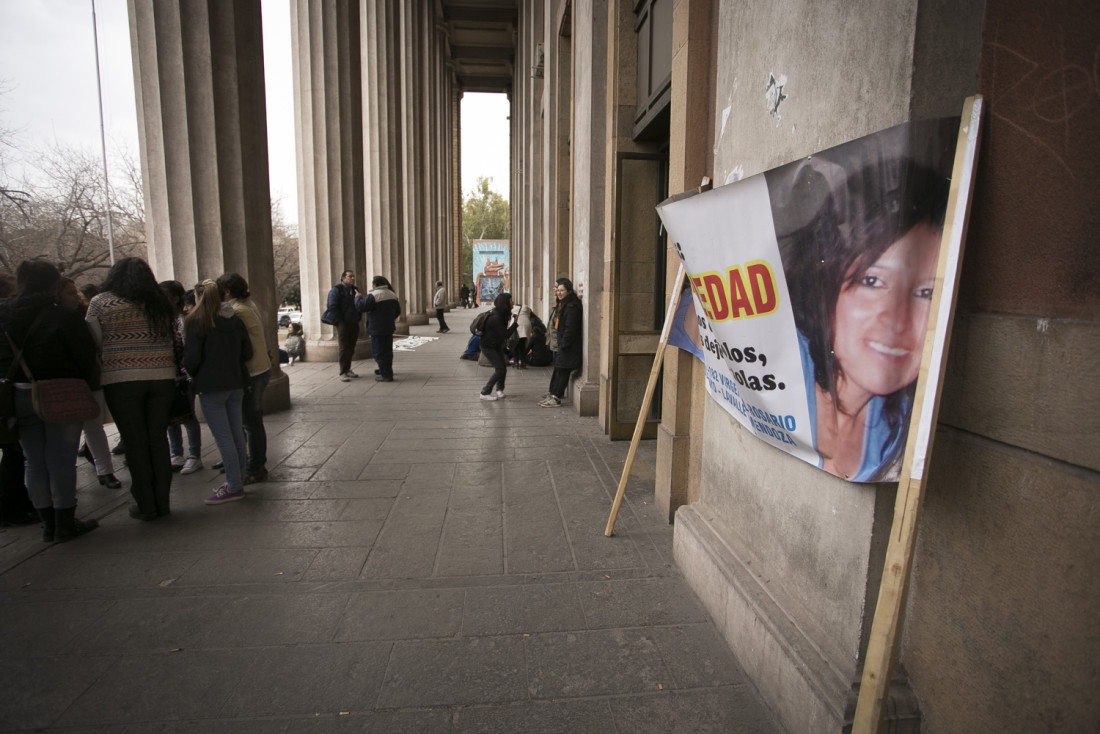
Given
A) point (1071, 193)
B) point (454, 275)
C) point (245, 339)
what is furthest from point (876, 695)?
point (454, 275)

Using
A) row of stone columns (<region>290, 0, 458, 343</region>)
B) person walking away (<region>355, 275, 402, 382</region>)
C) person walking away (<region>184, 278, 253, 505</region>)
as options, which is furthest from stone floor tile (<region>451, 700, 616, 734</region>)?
row of stone columns (<region>290, 0, 458, 343</region>)

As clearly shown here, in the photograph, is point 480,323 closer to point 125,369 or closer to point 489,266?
point 125,369

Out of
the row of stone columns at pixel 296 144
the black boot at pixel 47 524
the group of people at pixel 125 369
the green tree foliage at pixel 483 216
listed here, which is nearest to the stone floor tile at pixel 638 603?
the group of people at pixel 125 369

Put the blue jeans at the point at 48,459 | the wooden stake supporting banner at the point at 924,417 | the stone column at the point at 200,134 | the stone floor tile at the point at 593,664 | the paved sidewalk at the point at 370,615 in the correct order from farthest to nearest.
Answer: the stone column at the point at 200,134 < the blue jeans at the point at 48,459 < the stone floor tile at the point at 593,664 < the paved sidewalk at the point at 370,615 < the wooden stake supporting banner at the point at 924,417

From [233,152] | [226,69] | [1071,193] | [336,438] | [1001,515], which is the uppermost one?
[226,69]

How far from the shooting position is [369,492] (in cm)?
488

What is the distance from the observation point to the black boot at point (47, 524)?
3984 millimetres

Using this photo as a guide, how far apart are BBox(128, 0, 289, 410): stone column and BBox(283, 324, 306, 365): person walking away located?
200 inches

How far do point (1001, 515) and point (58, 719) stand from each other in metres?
3.42

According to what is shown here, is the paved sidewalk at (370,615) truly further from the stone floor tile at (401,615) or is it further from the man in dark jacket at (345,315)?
the man in dark jacket at (345,315)

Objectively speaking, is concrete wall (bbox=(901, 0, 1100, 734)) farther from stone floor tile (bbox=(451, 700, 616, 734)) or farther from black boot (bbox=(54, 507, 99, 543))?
black boot (bbox=(54, 507, 99, 543))

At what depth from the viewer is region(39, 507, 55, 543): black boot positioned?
3984 mm

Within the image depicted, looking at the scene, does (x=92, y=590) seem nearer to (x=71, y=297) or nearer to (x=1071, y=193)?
(x=71, y=297)

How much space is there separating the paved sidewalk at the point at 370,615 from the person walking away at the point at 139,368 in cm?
37
